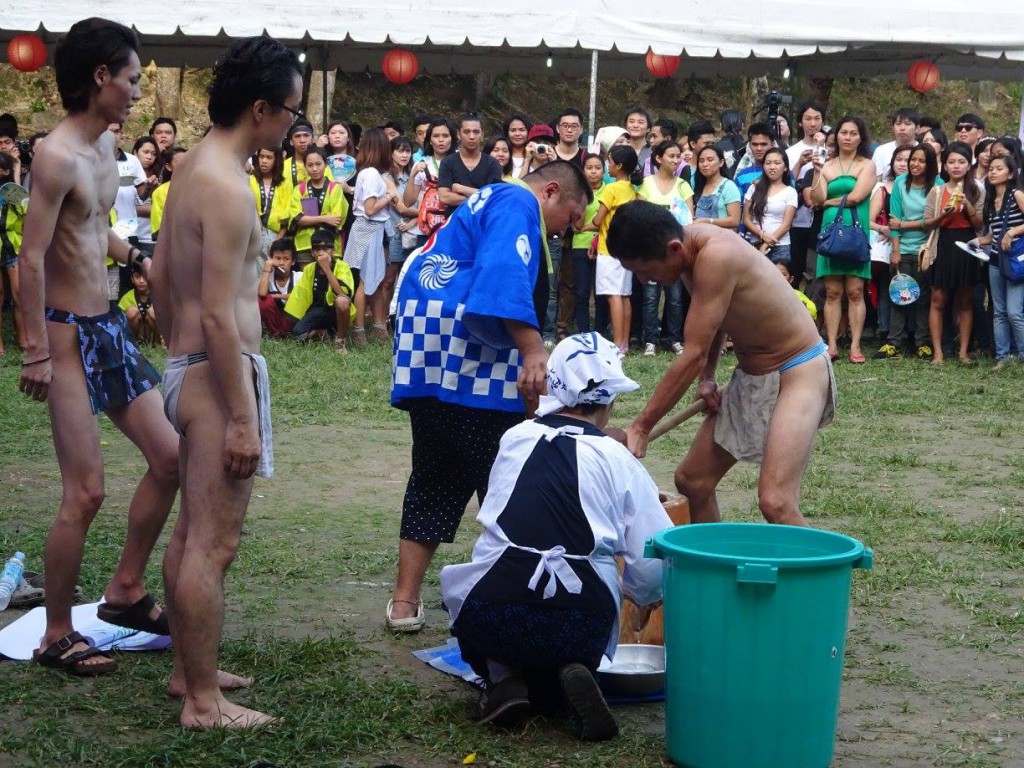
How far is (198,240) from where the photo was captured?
348cm

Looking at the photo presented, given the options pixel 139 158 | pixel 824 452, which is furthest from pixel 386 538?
pixel 139 158

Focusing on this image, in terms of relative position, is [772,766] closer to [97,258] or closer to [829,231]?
[97,258]

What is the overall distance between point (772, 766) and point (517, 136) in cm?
1009

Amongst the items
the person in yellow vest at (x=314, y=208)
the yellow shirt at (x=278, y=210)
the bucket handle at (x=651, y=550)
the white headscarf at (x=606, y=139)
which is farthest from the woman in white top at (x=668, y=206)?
the bucket handle at (x=651, y=550)

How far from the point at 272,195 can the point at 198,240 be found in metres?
9.33

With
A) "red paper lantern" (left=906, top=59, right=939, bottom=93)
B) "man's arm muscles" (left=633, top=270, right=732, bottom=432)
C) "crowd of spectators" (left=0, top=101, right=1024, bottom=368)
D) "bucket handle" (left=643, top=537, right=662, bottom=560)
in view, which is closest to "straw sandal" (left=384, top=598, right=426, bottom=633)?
"man's arm muscles" (left=633, top=270, right=732, bottom=432)

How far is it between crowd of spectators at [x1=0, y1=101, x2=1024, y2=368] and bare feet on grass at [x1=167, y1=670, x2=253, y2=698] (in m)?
7.45

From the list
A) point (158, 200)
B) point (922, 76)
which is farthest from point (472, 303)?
point (922, 76)

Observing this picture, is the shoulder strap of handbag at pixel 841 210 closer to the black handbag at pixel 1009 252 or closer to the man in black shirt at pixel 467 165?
the black handbag at pixel 1009 252

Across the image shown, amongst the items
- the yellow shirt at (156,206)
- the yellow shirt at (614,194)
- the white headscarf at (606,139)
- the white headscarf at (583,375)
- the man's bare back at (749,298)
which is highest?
the white headscarf at (606,139)

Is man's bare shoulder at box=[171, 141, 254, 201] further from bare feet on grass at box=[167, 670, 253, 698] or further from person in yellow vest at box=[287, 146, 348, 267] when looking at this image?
person in yellow vest at box=[287, 146, 348, 267]

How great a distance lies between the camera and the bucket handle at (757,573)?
10.8 ft

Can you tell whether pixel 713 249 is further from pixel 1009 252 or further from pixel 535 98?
pixel 535 98

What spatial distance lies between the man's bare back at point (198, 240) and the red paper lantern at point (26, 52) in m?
11.3
